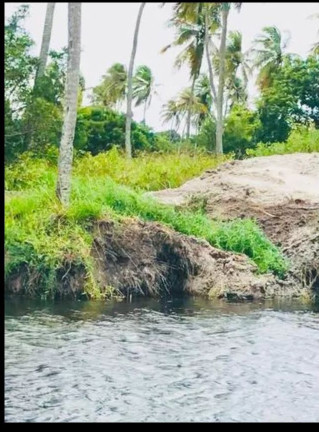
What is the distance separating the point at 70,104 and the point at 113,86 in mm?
27651

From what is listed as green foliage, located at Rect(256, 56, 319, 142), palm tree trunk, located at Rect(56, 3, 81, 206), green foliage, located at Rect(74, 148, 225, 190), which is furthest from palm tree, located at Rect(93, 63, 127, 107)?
palm tree trunk, located at Rect(56, 3, 81, 206)

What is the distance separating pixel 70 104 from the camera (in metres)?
13.2

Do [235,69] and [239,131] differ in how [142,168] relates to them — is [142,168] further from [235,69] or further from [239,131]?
[235,69]

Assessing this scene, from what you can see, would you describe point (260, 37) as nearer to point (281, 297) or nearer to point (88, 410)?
point (281, 297)

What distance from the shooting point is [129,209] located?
1368 cm

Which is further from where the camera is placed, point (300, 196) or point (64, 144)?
point (300, 196)

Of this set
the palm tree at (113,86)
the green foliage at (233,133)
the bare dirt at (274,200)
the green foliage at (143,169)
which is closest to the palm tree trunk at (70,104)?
the bare dirt at (274,200)

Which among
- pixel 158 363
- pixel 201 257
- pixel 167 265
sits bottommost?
pixel 158 363

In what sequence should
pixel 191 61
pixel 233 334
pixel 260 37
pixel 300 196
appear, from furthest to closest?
1. pixel 260 37
2. pixel 191 61
3. pixel 300 196
4. pixel 233 334

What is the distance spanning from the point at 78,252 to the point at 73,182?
2.34 m

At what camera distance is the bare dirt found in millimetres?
14438

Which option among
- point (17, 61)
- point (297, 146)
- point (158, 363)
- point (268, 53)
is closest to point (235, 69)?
point (268, 53)

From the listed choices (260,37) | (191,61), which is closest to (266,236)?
(191,61)

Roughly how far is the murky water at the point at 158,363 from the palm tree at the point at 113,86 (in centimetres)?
2929
